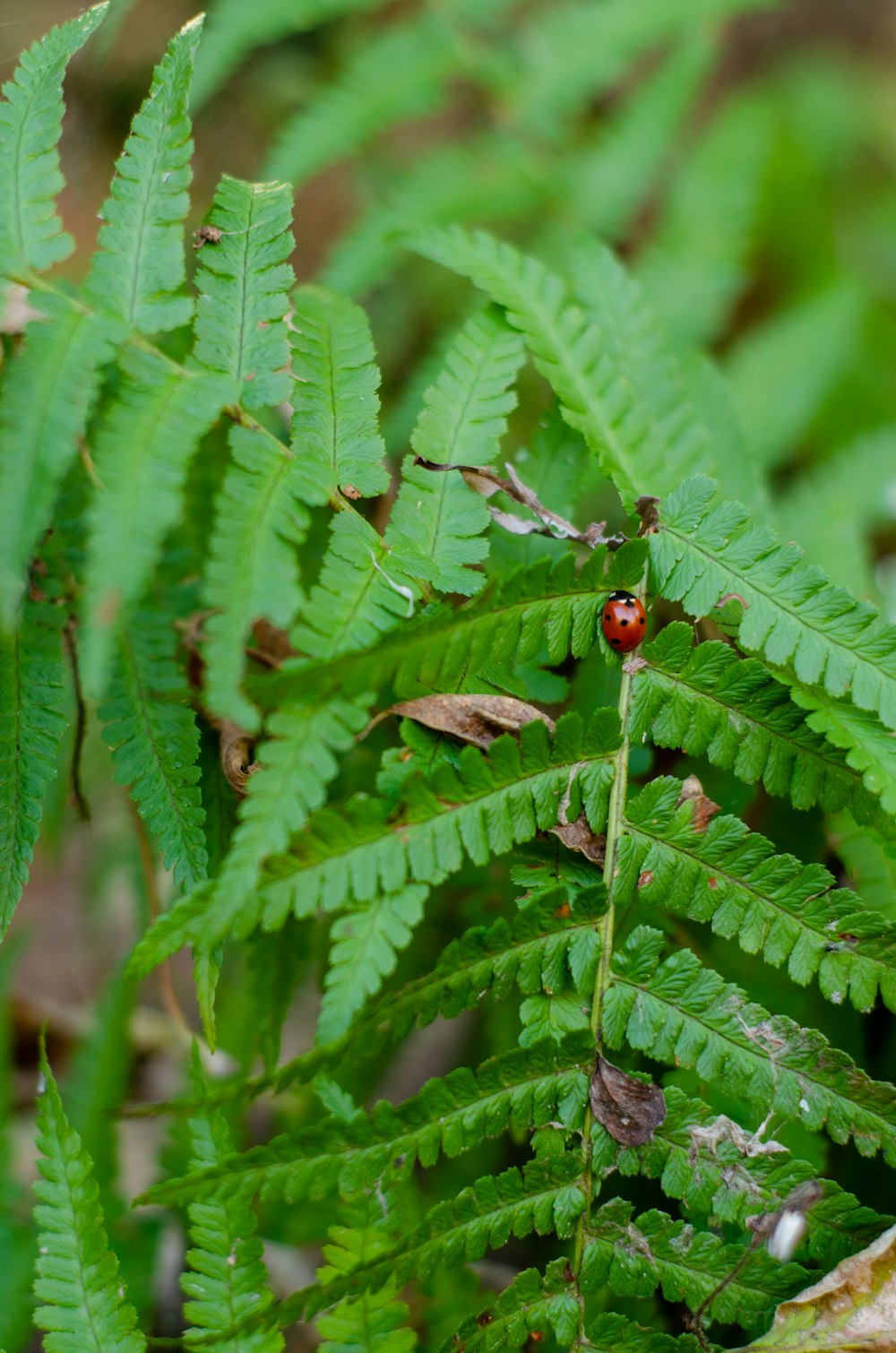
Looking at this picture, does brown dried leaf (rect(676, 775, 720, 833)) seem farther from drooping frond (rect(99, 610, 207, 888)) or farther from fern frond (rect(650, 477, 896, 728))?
drooping frond (rect(99, 610, 207, 888))

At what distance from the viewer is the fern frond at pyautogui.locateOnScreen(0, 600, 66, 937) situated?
1452 mm

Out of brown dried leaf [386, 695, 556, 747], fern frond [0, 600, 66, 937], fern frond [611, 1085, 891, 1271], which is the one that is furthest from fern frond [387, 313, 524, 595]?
fern frond [611, 1085, 891, 1271]

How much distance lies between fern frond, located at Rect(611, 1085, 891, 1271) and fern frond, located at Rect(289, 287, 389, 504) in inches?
40.1

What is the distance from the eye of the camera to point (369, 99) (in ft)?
9.62

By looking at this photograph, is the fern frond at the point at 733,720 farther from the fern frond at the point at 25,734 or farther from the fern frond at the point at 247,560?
the fern frond at the point at 25,734

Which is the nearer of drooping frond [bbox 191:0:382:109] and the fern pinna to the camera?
the fern pinna

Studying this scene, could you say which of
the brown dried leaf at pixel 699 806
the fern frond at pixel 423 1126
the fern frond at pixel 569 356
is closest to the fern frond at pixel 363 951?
the fern frond at pixel 423 1126

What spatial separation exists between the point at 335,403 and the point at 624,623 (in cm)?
60

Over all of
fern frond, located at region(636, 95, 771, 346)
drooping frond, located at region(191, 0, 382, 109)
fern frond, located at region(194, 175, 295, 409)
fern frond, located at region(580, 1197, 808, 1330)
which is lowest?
fern frond, located at region(580, 1197, 808, 1330)

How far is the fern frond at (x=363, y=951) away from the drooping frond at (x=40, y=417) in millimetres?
601

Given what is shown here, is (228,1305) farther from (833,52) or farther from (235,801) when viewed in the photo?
(833,52)

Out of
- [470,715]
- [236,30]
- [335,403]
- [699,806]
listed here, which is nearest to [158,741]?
[470,715]

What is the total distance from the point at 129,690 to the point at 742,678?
3.21ft

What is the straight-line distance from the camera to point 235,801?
1731 mm
